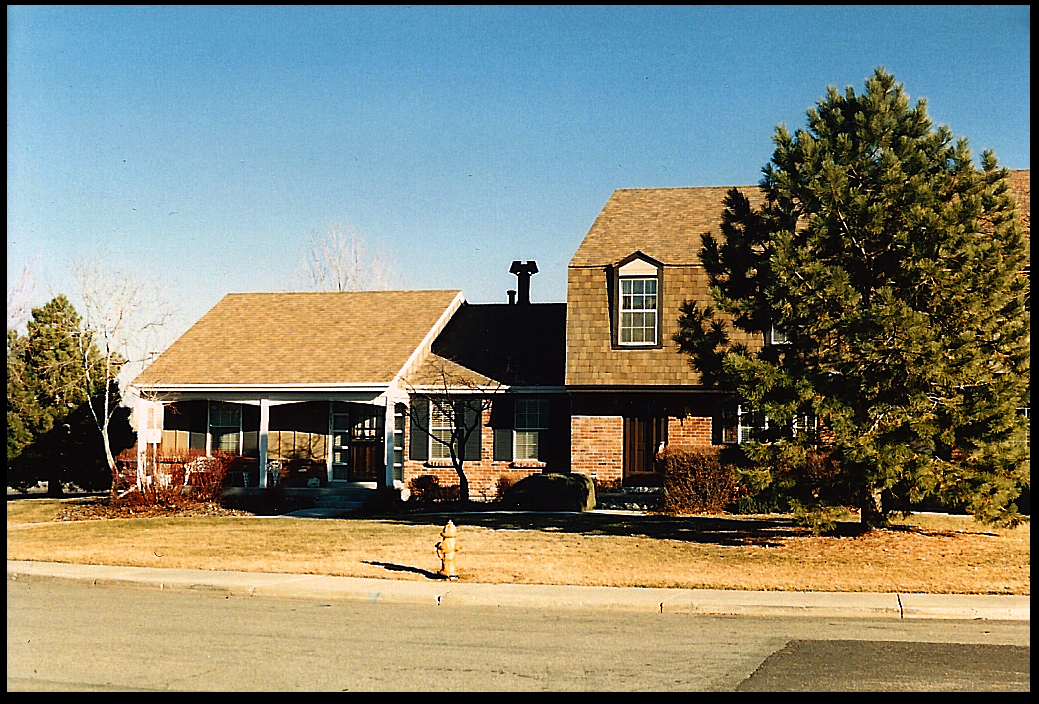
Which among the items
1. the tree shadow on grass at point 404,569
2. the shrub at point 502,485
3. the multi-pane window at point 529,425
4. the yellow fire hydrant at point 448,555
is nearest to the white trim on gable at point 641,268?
the multi-pane window at point 529,425

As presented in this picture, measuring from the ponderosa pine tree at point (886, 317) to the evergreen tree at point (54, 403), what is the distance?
20.4m

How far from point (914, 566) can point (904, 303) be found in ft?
12.5

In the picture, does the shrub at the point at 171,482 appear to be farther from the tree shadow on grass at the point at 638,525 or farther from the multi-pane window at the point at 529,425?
the multi-pane window at the point at 529,425

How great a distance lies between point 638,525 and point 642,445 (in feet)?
19.9

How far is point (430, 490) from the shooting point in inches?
1146

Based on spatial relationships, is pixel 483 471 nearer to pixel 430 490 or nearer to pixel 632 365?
pixel 430 490

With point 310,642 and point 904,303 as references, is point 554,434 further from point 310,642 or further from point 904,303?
point 310,642

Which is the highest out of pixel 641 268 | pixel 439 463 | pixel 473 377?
pixel 641 268

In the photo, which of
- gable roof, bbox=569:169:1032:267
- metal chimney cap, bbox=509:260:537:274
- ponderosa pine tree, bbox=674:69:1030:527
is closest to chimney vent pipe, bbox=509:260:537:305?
metal chimney cap, bbox=509:260:537:274

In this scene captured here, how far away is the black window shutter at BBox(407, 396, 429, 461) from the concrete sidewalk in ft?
45.5

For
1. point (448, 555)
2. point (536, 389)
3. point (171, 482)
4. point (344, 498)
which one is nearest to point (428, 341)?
point (536, 389)

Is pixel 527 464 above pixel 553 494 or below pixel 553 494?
above

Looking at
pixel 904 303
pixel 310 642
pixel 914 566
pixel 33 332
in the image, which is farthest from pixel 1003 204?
pixel 33 332

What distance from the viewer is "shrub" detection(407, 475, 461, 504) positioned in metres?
28.8
